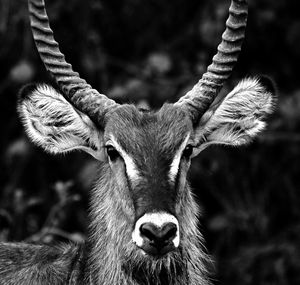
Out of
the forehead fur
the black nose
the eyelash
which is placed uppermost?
the forehead fur

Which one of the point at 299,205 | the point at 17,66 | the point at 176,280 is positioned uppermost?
the point at 17,66

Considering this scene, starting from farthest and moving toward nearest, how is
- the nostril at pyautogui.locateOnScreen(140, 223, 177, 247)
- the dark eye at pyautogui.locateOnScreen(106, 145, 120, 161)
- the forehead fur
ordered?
the dark eye at pyautogui.locateOnScreen(106, 145, 120, 161), the forehead fur, the nostril at pyautogui.locateOnScreen(140, 223, 177, 247)

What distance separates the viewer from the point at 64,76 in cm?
845

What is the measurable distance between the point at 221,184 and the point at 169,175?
20.2ft

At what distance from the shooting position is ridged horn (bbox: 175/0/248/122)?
28.0ft

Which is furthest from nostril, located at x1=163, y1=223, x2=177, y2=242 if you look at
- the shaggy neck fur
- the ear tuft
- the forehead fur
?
the ear tuft

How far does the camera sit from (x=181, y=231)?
8195mm

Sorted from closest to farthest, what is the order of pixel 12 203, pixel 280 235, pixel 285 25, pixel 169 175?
1. pixel 169 175
2. pixel 12 203
3. pixel 280 235
4. pixel 285 25

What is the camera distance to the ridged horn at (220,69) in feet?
28.0

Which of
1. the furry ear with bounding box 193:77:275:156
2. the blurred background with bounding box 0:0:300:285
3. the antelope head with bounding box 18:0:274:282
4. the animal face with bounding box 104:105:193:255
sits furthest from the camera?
the blurred background with bounding box 0:0:300:285

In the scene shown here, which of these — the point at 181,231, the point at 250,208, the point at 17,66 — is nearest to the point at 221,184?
the point at 250,208

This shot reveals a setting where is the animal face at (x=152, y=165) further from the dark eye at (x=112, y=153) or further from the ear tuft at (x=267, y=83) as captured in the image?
the ear tuft at (x=267, y=83)

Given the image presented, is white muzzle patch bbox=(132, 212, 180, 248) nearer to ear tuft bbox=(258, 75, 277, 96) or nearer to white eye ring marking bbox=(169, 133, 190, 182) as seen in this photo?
white eye ring marking bbox=(169, 133, 190, 182)

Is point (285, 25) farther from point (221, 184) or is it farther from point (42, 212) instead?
point (42, 212)
